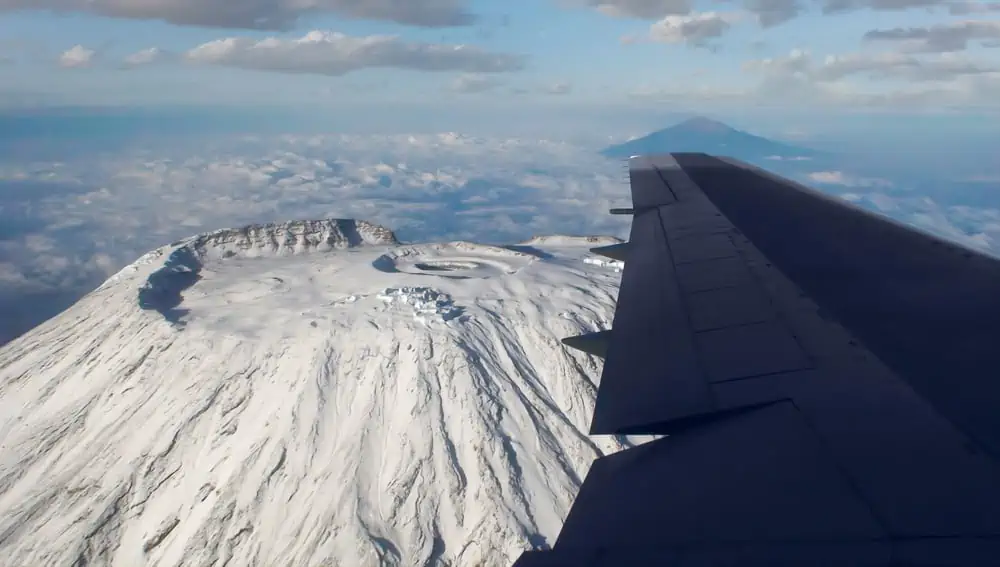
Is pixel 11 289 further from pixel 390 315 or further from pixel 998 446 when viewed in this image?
pixel 998 446

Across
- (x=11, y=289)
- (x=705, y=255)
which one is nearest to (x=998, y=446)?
(x=705, y=255)

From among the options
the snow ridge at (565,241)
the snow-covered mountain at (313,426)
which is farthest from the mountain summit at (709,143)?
the snow-covered mountain at (313,426)

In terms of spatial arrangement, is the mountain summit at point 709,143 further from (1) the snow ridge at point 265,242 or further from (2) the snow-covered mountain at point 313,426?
(2) the snow-covered mountain at point 313,426

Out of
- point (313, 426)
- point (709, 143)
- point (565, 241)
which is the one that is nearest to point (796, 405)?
point (313, 426)

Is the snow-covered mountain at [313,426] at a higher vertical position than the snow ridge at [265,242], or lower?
lower

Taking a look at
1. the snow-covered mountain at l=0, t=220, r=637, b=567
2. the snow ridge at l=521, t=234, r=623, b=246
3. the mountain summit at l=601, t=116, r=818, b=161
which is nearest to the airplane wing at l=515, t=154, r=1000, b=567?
the snow-covered mountain at l=0, t=220, r=637, b=567

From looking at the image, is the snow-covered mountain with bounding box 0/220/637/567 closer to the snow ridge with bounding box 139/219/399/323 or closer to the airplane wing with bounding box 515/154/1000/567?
the snow ridge with bounding box 139/219/399/323
